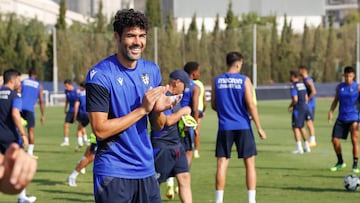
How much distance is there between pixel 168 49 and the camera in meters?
52.0

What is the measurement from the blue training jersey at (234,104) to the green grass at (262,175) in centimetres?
136

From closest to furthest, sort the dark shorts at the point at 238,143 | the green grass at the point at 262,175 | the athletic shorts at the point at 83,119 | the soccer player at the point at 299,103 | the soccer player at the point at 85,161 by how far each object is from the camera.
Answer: the dark shorts at the point at 238,143, the green grass at the point at 262,175, the soccer player at the point at 85,161, the soccer player at the point at 299,103, the athletic shorts at the point at 83,119

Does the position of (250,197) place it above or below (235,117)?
below

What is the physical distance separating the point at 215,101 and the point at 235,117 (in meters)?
0.48

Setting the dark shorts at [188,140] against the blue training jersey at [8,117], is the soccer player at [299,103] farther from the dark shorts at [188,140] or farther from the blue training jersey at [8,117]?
the blue training jersey at [8,117]

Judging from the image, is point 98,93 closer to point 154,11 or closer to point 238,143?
point 238,143

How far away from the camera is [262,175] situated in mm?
14836

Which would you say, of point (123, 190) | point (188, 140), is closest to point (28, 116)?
point (188, 140)

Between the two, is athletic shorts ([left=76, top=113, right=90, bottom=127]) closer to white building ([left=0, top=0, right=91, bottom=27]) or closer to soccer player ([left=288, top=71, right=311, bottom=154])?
soccer player ([left=288, top=71, right=311, bottom=154])

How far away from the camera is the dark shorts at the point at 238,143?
1105 cm

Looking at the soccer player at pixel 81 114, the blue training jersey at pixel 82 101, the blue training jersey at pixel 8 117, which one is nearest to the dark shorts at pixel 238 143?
the blue training jersey at pixel 8 117

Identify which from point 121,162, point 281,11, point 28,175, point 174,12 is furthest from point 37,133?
point 281,11

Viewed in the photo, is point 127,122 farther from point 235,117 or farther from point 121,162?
Result: point 235,117

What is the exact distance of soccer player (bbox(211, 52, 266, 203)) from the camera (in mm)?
11062
